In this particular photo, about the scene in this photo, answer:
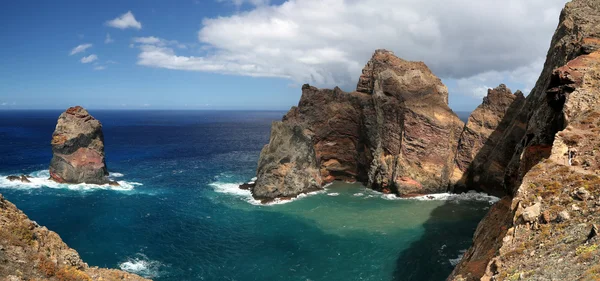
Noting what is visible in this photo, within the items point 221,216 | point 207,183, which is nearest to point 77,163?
point 207,183

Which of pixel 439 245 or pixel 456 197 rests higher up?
pixel 456 197

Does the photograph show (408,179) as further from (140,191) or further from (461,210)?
(140,191)

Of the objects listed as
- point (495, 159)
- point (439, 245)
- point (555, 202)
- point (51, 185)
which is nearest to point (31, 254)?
point (555, 202)

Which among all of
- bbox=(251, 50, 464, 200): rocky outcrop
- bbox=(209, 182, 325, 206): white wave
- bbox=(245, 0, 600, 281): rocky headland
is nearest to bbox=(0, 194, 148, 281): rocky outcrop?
bbox=(245, 0, 600, 281): rocky headland

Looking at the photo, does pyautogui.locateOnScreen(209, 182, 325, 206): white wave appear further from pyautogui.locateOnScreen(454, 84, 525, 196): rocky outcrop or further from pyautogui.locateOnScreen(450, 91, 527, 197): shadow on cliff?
pyautogui.locateOnScreen(450, 91, 527, 197): shadow on cliff

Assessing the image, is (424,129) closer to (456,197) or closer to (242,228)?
(456,197)

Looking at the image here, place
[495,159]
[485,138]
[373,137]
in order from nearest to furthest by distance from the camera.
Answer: [495,159]
[485,138]
[373,137]
